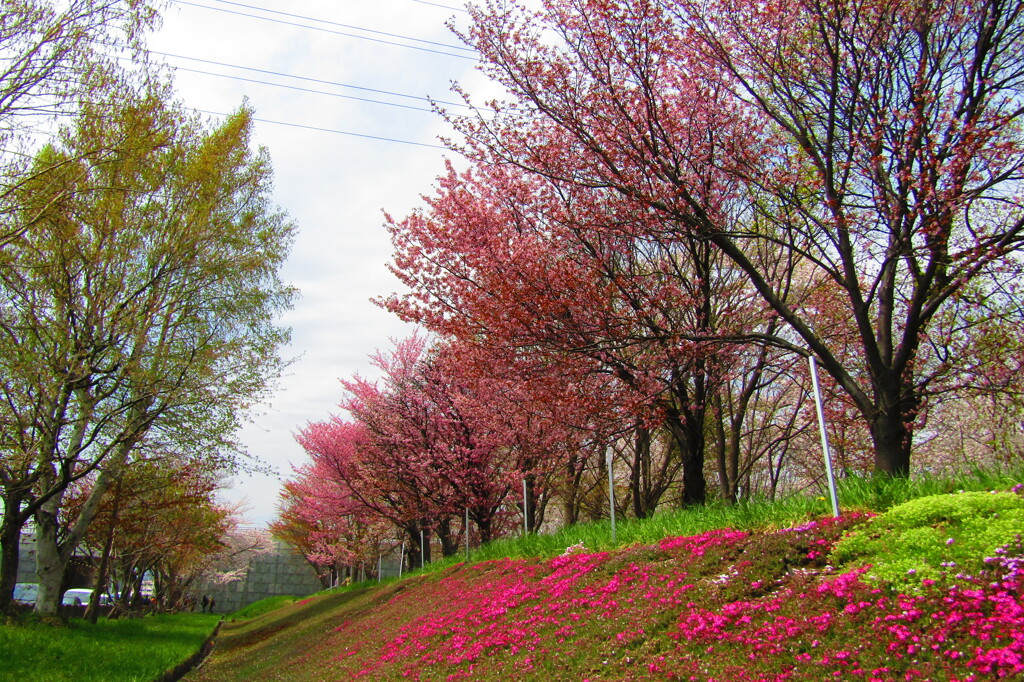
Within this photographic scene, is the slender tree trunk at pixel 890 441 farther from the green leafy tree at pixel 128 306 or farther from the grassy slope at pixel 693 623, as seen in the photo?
the green leafy tree at pixel 128 306

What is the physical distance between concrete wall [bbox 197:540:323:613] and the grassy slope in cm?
4718

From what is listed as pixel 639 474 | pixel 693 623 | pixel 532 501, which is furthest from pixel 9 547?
pixel 693 623

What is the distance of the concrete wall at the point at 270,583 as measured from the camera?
53719mm

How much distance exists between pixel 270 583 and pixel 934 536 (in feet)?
187

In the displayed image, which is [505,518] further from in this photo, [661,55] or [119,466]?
[661,55]

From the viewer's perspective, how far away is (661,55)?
29.0 ft

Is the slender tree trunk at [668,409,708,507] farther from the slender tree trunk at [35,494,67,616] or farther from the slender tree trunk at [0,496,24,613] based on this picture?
the slender tree trunk at [35,494,67,616]

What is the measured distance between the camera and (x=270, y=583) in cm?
5372

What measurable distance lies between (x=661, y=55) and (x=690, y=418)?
5691 mm

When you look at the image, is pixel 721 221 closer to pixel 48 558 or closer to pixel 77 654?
pixel 77 654

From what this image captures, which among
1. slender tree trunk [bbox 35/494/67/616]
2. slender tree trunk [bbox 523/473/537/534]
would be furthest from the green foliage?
slender tree trunk [bbox 35/494/67/616]

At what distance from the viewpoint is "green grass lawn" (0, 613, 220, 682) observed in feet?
30.6

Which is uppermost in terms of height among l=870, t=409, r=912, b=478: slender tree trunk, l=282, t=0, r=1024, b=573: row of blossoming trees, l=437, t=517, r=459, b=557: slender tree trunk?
l=282, t=0, r=1024, b=573: row of blossoming trees

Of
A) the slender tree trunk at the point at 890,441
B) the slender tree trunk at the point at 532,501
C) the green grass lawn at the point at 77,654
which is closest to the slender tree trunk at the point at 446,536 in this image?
the slender tree trunk at the point at 532,501
